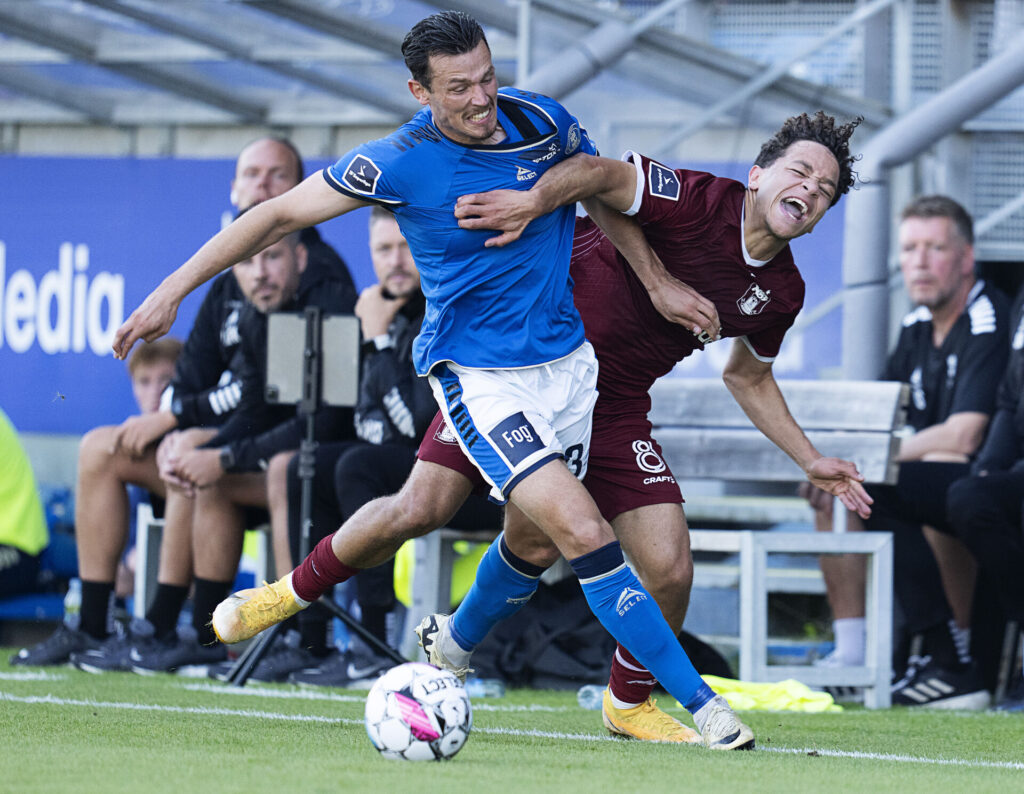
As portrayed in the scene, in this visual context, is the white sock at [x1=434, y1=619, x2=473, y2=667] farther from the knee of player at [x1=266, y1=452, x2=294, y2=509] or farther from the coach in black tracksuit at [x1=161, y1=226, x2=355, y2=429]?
the coach in black tracksuit at [x1=161, y1=226, x2=355, y2=429]

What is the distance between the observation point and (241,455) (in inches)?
274

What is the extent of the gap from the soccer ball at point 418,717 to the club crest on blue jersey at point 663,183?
1.68 metres

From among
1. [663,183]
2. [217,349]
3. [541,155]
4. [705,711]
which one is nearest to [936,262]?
[663,183]

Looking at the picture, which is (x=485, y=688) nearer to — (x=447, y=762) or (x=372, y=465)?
(x=372, y=465)

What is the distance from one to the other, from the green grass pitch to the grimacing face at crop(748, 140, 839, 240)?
4.98 feet

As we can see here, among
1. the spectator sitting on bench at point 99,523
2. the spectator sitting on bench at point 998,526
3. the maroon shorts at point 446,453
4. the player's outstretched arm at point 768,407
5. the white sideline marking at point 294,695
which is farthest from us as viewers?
the spectator sitting on bench at point 99,523

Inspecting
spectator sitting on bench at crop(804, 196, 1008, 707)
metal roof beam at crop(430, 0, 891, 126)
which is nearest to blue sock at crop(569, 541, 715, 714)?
spectator sitting on bench at crop(804, 196, 1008, 707)

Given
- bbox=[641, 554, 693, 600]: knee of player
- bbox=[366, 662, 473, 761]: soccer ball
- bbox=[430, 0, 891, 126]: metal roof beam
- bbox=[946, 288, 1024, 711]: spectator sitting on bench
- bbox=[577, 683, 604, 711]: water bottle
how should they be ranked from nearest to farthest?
1. bbox=[366, 662, 473, 761]: soccer ball
2. bbox=[641, 554, 693, 600]: knee of player
3. bbox=[577, 683, 604, 711]: water bottle
4. bbox=[946, 288, 1024, 711]: spectator sitting on bench
5. bbox=[430, 0, 891, 126]: metal roof beam

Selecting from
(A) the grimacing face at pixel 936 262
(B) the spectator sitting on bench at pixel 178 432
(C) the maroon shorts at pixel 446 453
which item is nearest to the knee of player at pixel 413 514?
(C) the maroon shorts at pixel 446 453

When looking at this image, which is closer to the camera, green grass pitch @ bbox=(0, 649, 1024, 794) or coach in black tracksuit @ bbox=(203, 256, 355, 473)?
green grass pitch @ bbox=(0, 649, 1024, 794)

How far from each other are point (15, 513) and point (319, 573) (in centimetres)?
420

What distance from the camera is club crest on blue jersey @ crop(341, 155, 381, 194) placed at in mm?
4273

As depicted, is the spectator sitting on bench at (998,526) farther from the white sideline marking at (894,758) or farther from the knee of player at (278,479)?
the knee of player at (278,479)

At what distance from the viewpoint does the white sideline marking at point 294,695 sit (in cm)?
573
